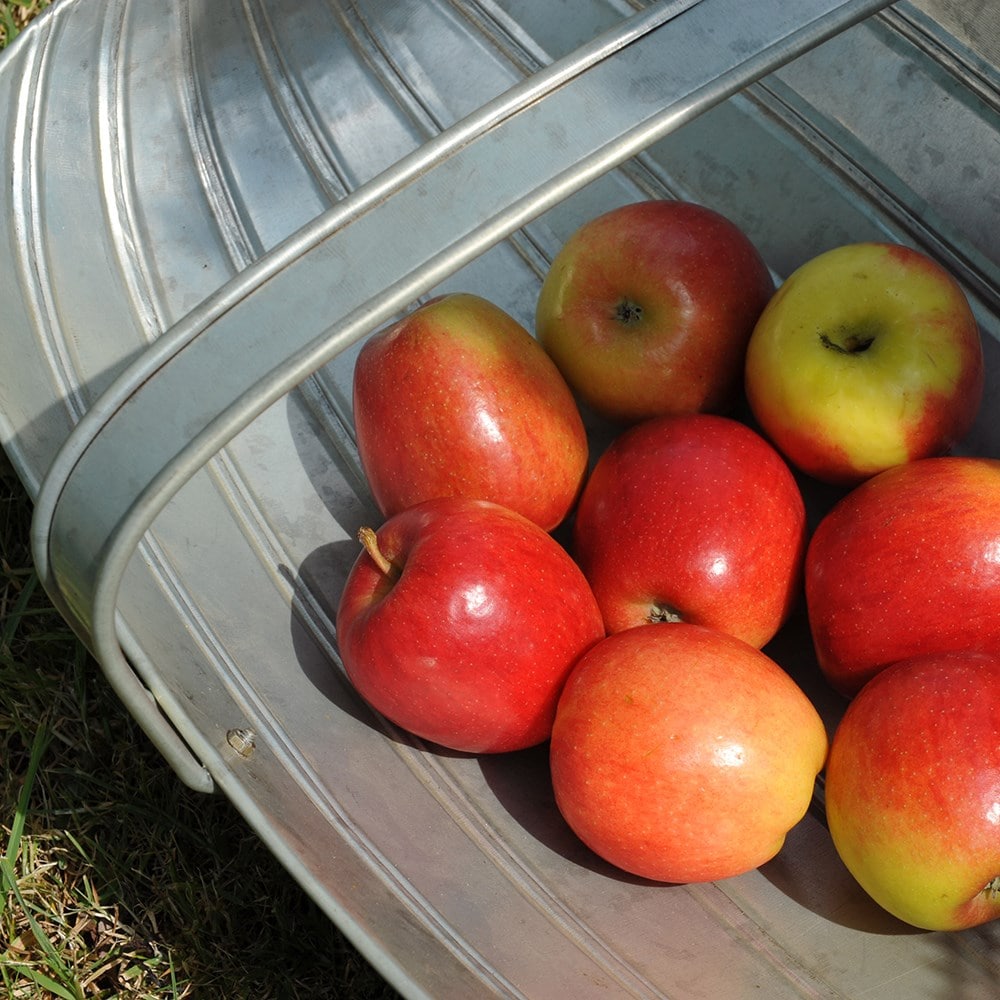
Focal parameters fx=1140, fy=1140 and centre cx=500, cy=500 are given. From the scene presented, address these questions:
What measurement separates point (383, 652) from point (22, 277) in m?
0.71

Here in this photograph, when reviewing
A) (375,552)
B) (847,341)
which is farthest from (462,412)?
(847,341)

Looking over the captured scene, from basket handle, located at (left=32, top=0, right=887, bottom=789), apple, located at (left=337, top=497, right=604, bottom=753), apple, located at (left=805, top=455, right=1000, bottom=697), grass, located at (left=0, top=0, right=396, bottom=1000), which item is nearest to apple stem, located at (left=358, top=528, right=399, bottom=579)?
apple, located at (left=337, top=497, right=604, bottom=753)

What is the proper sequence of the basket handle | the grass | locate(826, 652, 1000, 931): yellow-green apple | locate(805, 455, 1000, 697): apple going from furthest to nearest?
the grass < locate(805, 455, 1000, 697): apple < locate(826, 652, 1000, 931): yellow-green apple < the basket handle

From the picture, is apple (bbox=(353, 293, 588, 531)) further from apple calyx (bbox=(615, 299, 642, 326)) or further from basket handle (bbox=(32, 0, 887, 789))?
basket handle (bbox=(32, 0, 887, 789))

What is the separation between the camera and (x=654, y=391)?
1.15 meters

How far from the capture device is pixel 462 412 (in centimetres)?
105

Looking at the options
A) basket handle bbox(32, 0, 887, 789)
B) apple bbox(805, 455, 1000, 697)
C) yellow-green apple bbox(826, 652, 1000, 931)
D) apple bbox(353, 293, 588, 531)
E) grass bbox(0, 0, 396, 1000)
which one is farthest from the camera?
grass bbox(0, 0, 396, 1000)

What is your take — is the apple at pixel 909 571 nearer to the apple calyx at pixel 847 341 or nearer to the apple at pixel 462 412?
the apple calyx at pixel 847 341

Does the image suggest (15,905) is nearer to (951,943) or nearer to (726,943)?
(726,943)

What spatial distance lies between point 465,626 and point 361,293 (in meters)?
0.36

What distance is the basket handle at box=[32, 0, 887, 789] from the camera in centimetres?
65

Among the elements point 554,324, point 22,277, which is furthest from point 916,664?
point 22,277

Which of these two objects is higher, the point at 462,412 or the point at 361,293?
the point at 361,293

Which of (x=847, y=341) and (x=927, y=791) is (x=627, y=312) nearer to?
(x=847, y=341)
